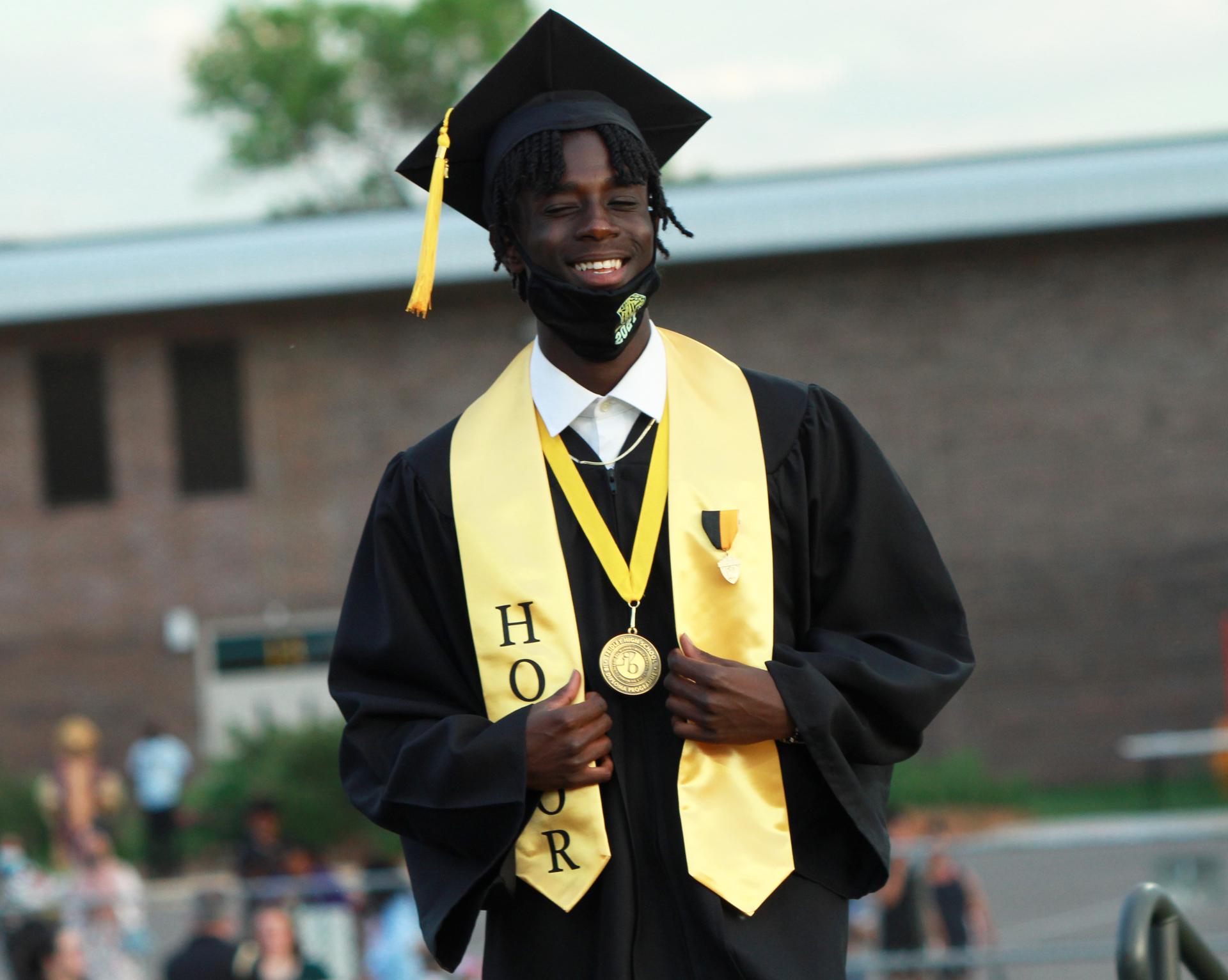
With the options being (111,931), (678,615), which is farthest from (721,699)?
(111,931)

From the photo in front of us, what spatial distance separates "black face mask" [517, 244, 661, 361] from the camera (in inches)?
102

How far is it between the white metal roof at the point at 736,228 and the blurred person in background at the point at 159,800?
5.77 metres

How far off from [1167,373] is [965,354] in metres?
2.38

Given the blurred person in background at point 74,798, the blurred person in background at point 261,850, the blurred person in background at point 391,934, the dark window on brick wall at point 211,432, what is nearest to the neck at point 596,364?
the blurred person in background at point 391,934

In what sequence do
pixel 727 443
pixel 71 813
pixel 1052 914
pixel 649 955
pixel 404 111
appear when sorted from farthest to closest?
pixel 404 111, pixel 71 813, pixel 1052 914, pixel 727 443, pixel 649 955

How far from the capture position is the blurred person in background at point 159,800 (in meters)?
16.3

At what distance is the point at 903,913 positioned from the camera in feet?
25.9

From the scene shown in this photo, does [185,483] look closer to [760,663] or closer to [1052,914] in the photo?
[1052,914]

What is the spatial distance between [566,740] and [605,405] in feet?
1.93

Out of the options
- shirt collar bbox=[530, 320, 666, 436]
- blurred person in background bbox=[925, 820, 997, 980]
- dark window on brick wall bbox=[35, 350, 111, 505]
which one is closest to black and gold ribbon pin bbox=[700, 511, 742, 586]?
shirt collar bbox=[530, 320, 666, 436]

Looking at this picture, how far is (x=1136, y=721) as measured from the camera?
1928 centimetres

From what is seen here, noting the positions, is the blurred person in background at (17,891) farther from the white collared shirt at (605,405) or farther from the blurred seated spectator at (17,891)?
the white collared shirt at (605,405)

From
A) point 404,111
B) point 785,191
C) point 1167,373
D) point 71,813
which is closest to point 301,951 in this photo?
point 71,813

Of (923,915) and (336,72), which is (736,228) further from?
(336,72)
